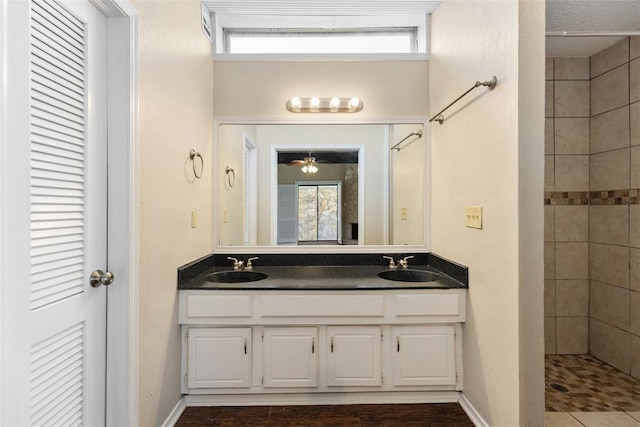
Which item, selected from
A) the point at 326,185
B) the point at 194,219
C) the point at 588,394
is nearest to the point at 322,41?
the point at 326,185

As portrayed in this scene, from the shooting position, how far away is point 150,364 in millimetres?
1669

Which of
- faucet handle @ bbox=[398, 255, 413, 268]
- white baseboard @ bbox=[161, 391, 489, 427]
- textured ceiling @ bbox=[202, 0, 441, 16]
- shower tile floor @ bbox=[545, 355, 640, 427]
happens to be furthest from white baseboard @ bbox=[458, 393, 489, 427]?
textured ceiling @ bbox=[202, 0, 441, 16]

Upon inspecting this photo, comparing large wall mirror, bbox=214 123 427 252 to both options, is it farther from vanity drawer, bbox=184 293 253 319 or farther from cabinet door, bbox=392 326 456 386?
cabinet door, bbox=392 326 456 386

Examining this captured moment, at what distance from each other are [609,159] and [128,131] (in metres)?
3.19

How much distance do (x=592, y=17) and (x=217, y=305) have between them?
298cm

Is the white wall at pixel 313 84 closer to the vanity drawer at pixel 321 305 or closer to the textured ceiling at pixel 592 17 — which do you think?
the textured ceiling at pixel 592 17

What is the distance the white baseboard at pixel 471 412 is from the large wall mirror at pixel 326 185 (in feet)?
3.53

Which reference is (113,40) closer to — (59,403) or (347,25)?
(59,403)

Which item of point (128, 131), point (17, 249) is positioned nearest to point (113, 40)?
point (128, 131)

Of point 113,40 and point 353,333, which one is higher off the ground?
point 113,40

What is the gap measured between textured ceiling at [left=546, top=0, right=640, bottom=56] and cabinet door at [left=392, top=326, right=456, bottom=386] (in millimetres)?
2095

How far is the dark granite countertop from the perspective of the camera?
207 cm

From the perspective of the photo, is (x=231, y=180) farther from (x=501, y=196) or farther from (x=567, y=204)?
(x=567, y=204)

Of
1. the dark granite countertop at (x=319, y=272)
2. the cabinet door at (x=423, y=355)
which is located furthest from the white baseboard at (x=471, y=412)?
the dark granite countertop at (x=319, y=272)
